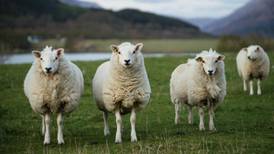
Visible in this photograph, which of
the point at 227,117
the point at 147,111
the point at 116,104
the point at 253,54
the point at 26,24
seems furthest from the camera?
the point at 26,24

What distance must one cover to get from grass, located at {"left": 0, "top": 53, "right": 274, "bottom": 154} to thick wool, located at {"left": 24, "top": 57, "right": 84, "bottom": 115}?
2.85 feet

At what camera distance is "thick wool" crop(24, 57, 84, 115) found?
12145 millimetres

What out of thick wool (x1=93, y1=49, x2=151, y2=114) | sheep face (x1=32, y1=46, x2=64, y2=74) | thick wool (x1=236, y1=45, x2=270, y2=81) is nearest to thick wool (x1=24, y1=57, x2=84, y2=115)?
sheep face (x1=32, y1=46, x2=64, y2=74)

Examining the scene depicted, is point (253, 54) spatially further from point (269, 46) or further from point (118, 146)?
point (269, 46)

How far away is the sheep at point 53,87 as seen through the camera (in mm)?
12086

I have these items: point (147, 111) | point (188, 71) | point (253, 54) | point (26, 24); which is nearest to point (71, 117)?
point (147, 111)

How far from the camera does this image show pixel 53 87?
12102 mm

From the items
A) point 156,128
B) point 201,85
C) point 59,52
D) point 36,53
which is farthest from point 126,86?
point 156,128

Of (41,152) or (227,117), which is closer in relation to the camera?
(41,152)

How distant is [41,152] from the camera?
10.9m

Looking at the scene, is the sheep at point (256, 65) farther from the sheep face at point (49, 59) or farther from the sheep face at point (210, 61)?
the sheep face at point (49, 59)

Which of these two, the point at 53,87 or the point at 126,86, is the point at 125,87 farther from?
the point at 53,87


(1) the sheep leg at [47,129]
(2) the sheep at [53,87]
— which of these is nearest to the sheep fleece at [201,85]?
(2) the sheep at [53,87]

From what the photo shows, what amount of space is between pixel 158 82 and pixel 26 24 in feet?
552
